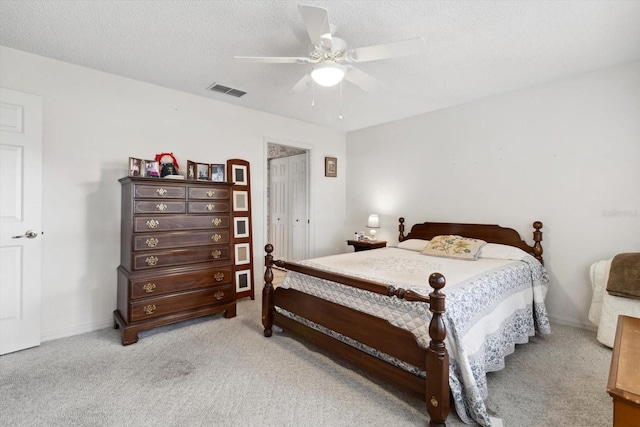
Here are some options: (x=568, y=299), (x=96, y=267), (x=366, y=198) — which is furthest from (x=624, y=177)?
(x=96, y=267)

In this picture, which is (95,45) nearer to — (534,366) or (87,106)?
(87,106)

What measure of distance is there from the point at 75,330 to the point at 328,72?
3297 millimetres

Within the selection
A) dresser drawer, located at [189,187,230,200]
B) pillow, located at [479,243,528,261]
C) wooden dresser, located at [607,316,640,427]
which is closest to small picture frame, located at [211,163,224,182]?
dresser drawer, located at [189,187,230,200]

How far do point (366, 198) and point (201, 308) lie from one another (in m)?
3.08

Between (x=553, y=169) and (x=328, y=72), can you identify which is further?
(x=553, y=169)

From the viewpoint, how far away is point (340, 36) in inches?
92.9

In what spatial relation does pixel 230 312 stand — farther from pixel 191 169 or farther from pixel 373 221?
pixel 373 221

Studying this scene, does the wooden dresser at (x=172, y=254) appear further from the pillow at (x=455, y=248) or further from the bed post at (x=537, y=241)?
the bed post at (x=537, y=241)

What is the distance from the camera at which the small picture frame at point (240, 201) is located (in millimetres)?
4039

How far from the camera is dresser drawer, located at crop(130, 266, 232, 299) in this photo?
2.75 m

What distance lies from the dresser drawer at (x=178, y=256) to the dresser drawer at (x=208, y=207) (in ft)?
1.27

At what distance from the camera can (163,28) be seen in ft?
7.55

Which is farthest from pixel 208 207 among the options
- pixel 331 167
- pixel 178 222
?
pixel 331 167

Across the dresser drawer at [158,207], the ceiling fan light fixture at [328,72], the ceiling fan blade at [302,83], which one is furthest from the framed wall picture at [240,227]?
the ceiling fan light fixture at [328,72]
